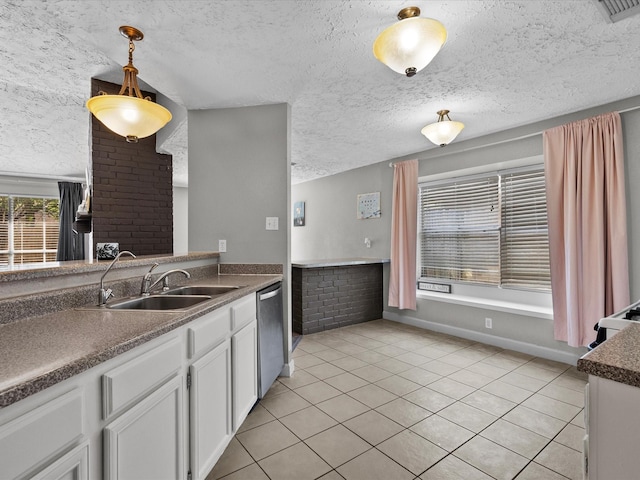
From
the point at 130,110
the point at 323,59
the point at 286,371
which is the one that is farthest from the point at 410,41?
the point at 286,371

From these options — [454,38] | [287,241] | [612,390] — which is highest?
[454,38]

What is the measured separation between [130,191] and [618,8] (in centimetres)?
375

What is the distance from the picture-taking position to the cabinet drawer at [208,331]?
4.73 feet

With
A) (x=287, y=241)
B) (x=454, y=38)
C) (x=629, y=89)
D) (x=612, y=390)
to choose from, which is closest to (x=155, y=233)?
(x=287, y=241)

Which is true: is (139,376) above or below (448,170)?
below

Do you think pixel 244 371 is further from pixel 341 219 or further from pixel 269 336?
pixel 341 219

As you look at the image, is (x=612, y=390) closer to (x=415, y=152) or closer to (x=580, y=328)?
(x=580, y=328)

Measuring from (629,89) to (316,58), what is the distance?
2.51 meters

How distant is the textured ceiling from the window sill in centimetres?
192

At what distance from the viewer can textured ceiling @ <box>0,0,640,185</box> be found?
1729 mm

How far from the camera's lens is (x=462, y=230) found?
13.9 ft

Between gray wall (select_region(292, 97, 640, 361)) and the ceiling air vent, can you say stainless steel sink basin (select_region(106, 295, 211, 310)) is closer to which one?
the ceiling air vent

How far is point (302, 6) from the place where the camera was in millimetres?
1687

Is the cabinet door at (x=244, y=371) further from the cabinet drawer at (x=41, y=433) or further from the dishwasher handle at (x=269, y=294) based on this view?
the cabinet drawer at (x=41, y=433)
